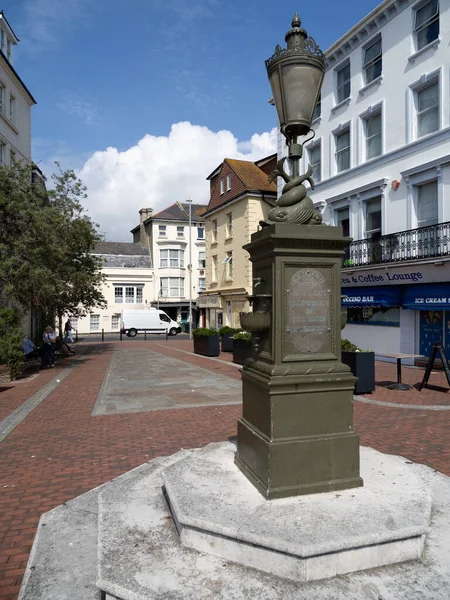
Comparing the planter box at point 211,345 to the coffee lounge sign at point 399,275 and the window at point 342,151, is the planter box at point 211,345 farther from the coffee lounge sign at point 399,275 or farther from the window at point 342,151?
the window at point 342,151

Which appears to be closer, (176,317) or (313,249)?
(313,249)

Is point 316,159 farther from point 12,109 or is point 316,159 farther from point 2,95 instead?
point 12,109

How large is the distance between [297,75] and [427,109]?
45.3ft

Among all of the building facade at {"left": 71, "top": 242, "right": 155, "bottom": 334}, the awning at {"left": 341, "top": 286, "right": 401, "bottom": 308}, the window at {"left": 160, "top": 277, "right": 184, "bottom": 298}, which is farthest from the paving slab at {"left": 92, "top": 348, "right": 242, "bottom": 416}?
the window at {"left": 160, "top": 277, "right": 184, "bottom": 298}

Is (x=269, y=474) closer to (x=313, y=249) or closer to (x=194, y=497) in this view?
(x=194, y=497)

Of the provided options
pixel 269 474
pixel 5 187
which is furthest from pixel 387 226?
pixel 269 474

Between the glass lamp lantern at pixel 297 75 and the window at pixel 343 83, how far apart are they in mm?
17113

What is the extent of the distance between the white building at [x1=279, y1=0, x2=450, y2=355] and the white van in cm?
2315

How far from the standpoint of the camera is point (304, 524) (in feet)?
10.9

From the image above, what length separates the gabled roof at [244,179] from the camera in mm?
28391

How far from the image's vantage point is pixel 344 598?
281 cm

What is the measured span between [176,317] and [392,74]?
35883 millimetres

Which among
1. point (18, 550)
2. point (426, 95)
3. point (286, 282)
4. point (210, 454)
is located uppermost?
point (426, 95)

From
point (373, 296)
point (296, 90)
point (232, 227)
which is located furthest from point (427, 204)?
point (232, 227)
